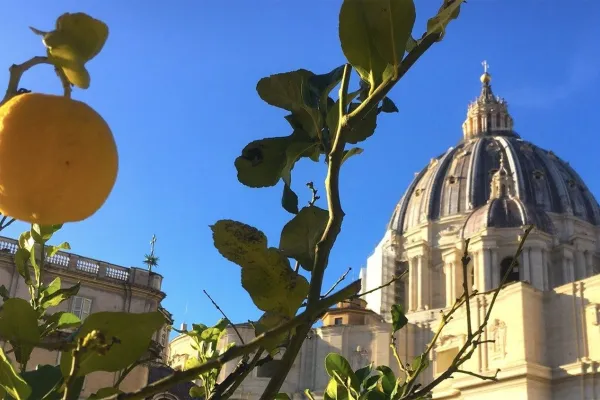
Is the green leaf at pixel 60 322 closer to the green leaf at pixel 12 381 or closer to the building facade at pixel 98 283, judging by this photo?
the green leaf at pixel 12 381

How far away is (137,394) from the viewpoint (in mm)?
731

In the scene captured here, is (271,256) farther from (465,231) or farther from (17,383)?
(465,231)

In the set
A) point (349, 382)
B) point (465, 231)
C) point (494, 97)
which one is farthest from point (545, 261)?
point (349, 382)

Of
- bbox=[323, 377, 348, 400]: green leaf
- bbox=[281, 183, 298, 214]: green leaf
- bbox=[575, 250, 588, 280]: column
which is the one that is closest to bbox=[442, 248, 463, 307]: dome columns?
bbox=[575, 250, 588, 280]: column

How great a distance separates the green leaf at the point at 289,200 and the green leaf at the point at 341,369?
2.52ft

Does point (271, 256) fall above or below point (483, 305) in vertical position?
below

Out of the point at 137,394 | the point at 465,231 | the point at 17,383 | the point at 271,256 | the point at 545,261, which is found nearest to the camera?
the point at 137,394

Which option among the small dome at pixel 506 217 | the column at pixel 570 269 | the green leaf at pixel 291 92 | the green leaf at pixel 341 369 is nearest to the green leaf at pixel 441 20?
the green leaf at pixel 291 92

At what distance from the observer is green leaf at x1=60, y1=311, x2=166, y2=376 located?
2.55ft

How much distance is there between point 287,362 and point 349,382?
3.22ft

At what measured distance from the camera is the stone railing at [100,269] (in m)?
20.5

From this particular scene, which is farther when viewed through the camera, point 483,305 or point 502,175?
point 502,175

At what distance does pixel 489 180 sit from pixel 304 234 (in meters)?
46.9

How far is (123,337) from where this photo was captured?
2.58 feet
